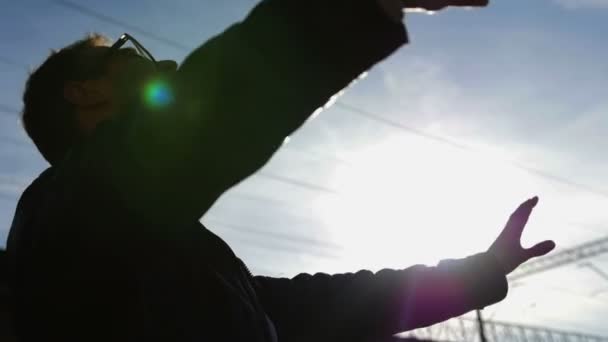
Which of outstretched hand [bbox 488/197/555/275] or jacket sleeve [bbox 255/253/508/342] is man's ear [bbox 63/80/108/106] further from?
outstretched hand [bbox 488/197/555/275]

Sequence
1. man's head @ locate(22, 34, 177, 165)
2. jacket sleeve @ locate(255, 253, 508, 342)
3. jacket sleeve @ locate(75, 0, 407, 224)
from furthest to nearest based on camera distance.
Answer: jacket sleeve @ locate(255, 253, 508, 342) < man's head @ locate(22, 34, 177, 165) < jacket sleeve @ locate(75, 0, 407, 224)

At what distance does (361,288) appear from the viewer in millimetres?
1871

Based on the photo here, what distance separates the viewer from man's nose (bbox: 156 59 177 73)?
1467 millimetres

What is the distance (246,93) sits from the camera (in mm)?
804

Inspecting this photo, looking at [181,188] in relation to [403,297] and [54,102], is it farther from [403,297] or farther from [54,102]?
[403,297]

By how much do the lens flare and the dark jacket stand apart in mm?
17

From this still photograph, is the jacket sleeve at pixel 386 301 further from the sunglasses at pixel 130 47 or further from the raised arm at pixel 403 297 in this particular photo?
the sunglasses at pixel 130 47

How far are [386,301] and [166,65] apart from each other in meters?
1.13

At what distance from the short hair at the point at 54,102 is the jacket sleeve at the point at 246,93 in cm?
75

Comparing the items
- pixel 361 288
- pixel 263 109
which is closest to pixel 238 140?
pixel 263 109

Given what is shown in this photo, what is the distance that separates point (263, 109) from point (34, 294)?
2.55 feet

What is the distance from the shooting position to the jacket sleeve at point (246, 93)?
0.80 metres

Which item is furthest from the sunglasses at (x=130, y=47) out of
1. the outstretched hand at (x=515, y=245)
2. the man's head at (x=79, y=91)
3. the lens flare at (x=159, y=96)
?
the outstretched hand at (x=515, y=245)

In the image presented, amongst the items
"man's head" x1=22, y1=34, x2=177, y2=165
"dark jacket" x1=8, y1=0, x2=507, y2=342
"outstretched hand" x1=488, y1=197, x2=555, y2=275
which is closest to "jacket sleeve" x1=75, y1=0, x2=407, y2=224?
"dark jacket" x1=8, y1=0, x2=507, y2=342
